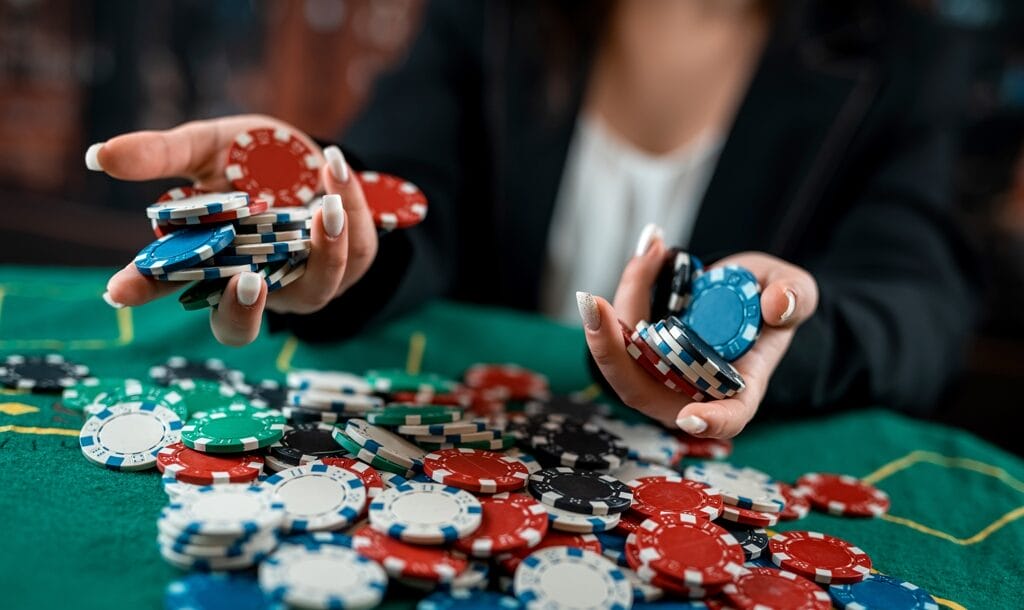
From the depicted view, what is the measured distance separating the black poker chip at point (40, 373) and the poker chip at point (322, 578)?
551 millimetres

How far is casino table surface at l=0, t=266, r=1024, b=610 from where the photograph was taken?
0.78 m

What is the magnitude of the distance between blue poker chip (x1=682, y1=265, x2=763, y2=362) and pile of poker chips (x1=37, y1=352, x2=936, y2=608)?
0.57 feet

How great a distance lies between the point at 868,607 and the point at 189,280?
2.43 ft

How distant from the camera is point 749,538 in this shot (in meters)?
0.95

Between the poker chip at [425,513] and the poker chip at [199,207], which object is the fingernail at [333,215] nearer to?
the poker chip at [199,207]

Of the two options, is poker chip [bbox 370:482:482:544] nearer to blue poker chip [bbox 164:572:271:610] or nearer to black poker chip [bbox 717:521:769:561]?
blue poker chip [bbox 164:572:271:610]

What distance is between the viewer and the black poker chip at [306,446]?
98cm

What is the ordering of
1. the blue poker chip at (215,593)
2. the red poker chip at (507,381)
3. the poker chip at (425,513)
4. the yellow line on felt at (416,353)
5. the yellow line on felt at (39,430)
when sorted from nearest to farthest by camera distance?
the blue poker chip at (215,593) → the poker chip at (425,513) → the yellow line on felt at (39,430) → the red poker chip at (507,381) → the yellow line on felt at (416,353)

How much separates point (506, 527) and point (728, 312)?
0.37 m

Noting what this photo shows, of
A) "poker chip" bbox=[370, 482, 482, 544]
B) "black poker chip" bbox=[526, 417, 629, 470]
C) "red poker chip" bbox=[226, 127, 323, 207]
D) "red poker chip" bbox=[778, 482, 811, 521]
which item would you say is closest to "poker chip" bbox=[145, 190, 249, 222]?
"red poker chip" bbox=[226, 127, 323, 207]

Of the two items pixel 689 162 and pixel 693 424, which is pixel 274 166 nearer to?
pixel 693 424

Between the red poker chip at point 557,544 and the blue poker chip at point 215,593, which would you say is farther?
the red poker chip at point 557,544

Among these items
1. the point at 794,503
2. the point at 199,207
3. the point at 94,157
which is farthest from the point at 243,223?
the point at 794,503

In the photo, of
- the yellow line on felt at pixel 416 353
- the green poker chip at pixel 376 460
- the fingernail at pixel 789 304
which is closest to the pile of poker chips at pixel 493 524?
the green poker chip at pixel 376 460
